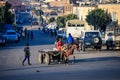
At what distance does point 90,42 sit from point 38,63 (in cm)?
1225

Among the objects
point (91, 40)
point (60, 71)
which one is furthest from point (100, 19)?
point (60, 71)

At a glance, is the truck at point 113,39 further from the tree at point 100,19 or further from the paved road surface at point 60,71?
the tree at point 100,19

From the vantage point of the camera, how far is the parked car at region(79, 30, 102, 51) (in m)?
42.2

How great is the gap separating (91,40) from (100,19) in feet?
113

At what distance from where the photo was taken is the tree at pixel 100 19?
76.1 m

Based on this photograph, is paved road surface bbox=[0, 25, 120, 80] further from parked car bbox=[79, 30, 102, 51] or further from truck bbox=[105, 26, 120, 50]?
truck bbox=[105, 26, 120, 50]

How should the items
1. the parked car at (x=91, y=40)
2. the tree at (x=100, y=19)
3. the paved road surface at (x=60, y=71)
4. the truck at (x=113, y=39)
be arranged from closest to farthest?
the paved road surface at (x=60, y=71), the parked car at (x=91, y=40), the truck at (x=113, y=39), the tree at (x=100, y=19)

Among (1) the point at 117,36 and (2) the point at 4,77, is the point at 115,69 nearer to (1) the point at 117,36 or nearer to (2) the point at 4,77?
(2) the point at 4,77

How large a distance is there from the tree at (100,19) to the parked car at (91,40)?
31.8 metres

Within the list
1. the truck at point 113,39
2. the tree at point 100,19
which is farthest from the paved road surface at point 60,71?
the tree at point 100,19

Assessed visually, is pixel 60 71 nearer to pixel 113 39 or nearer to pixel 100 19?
pixel 113 39

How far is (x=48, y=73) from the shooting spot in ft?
80.8

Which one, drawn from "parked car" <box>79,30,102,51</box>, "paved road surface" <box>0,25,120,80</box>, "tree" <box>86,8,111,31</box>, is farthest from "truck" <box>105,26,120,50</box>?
"tree" <box>86,8,111,31</box>

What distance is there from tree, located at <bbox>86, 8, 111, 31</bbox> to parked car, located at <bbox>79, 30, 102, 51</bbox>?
3176 centimetres
